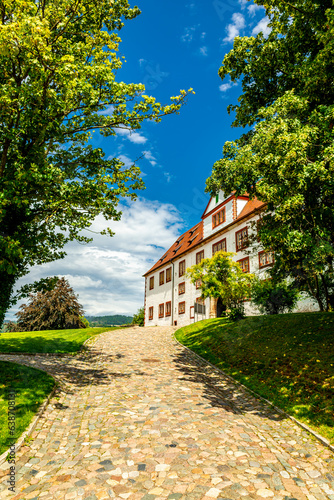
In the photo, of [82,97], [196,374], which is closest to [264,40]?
[82,97]

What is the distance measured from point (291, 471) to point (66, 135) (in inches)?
455

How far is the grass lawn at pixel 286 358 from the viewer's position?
318 inches

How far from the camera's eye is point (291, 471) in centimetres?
522

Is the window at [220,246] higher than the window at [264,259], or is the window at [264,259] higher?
the window at [220,246]

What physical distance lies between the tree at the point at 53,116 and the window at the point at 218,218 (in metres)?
18.6

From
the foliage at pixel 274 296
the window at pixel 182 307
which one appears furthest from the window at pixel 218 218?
the foliage at pixel 274 296

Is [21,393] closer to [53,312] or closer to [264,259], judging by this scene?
[264,259]

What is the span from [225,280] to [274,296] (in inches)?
144

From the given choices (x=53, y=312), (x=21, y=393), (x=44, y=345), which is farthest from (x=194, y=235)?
(x=21, y=393)

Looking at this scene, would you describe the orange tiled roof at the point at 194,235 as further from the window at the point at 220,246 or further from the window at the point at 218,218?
the window at the point at 220,246

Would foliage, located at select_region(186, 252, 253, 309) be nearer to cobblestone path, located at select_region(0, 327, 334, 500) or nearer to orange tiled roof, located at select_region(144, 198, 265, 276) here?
orange tiled roof, located at select_region(144, 198, 265, 276)

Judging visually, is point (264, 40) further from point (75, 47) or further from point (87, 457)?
point (87, 457)

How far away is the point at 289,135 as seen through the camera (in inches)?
323

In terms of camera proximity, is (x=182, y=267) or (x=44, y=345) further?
(x=182, y=267)
